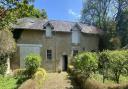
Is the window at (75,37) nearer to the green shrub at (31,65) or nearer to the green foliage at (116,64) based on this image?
the green shrub at (31,65)

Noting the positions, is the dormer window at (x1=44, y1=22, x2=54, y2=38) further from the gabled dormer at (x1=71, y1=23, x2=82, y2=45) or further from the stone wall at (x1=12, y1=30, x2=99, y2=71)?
the gabled dormer at (x1=71, y1=23, x2=82, y2=45)

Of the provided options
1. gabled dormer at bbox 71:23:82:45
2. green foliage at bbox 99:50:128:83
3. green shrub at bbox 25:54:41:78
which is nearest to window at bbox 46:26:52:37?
gabled dormer at bbox 71:23:82:45

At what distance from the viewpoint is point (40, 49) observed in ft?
131

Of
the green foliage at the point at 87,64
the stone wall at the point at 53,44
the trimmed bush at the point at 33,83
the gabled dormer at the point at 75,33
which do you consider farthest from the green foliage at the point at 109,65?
the gabled dormer at the point at 75,33

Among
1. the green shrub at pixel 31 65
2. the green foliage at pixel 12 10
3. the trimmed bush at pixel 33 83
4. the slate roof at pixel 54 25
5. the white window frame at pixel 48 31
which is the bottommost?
the trimmed bush at pixel 33 83

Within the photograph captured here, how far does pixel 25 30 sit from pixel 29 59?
1018cm

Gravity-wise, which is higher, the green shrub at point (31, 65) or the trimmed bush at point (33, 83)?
the green shrub at point (31, 65)

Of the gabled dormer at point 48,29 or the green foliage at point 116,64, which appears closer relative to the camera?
the green foliage at point 116,64

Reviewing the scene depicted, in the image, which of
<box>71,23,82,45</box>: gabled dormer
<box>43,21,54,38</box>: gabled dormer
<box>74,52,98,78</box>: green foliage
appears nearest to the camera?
<box>74,52,98,78</box>: green foliage

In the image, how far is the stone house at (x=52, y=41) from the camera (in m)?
38.7

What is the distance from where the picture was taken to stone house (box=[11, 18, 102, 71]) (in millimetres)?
38719

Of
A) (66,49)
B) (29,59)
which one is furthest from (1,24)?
(66,49)

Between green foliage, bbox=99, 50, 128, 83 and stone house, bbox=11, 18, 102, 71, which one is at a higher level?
stone house, bbox=11, 18, 102, 71

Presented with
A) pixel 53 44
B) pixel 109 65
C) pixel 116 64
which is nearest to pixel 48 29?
pixel 53 44
